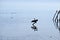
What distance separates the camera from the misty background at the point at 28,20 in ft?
2.41

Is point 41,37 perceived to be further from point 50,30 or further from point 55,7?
point 55,7

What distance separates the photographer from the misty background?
734 mm

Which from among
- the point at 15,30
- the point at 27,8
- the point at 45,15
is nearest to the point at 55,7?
the point at 45,15

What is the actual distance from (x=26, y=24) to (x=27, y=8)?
0.37 ft

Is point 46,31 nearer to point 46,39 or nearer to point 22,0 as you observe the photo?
point 46,39

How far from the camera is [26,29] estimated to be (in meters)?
0.75

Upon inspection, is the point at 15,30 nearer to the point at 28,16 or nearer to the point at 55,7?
the point at 28,16

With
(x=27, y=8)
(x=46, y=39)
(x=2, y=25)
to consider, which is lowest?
(x=46, y=39)

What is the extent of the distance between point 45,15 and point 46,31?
4.4 inches

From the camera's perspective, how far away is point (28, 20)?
2.45 ft

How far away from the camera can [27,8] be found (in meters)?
0.77

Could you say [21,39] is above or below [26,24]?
below

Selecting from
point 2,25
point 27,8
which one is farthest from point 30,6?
point 2,25

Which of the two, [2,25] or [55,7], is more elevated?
[55,7]
